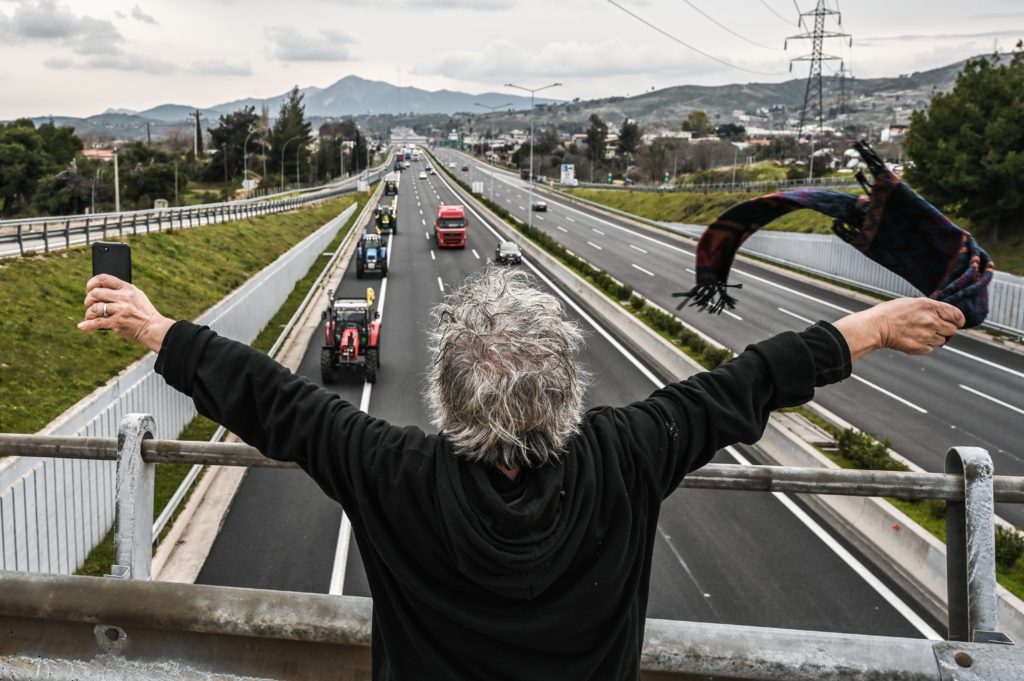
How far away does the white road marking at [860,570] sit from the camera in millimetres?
10500

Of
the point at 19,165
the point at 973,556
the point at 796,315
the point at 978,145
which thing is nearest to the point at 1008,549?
the point at 973,556

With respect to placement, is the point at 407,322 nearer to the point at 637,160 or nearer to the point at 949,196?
the point at 949,196

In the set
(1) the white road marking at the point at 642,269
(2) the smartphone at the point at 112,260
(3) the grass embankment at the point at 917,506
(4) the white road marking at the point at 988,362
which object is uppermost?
(2) the smartphone at the point at 112,260

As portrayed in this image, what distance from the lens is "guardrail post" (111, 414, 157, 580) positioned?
3.47 meters

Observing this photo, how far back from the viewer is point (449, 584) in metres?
2.17

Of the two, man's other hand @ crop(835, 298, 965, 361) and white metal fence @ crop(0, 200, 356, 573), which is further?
white metal fence @ crop(0, 200, 356, 573)

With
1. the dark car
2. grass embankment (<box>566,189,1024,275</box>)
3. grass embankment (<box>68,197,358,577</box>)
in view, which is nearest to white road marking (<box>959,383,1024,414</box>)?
grass embankment (<box>566,189,1024,275</box>)

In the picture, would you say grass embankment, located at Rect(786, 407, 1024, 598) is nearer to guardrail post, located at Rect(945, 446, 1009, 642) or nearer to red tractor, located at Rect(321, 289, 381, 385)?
guardrail post, located at Rect(945, 446, 1009, 642)

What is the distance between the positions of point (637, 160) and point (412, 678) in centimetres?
15532

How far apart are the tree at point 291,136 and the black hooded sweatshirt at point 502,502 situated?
123m

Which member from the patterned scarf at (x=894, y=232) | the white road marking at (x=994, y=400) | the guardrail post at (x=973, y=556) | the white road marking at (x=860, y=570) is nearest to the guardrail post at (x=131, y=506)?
the patterned scarf at (x=894, y=232)

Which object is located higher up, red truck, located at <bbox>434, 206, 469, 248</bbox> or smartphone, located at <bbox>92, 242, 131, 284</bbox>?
smartphone, located at <bbox>92, 242, 131, 284</bbox>

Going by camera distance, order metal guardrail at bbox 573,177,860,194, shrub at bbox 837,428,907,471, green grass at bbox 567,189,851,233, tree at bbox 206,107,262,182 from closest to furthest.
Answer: shrub at bbox 837,428,907,471, green grass at bbox 567,189,851,233, metal guardrail at bbox 573,177,860,194, tree at bbox 206,107,262,182

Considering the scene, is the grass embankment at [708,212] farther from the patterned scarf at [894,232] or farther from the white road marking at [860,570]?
the patterned scarf at [894,232]
